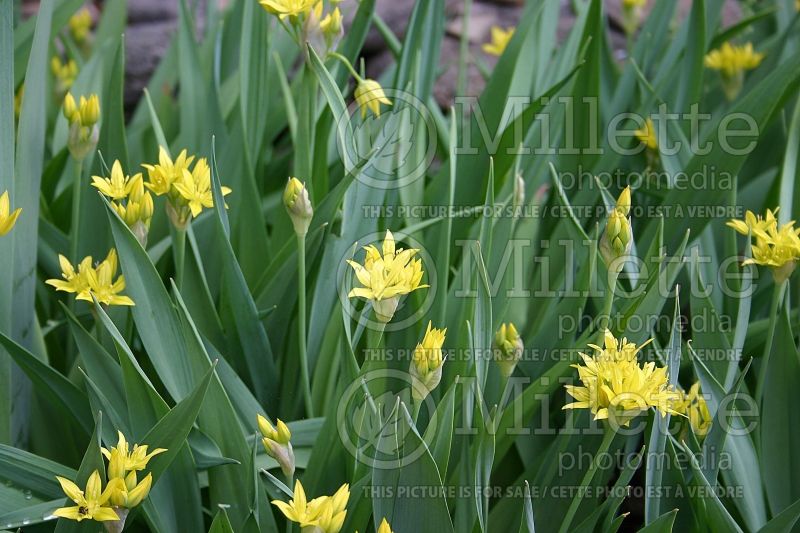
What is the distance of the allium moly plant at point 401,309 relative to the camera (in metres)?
0.85

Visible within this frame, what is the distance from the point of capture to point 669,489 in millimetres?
978

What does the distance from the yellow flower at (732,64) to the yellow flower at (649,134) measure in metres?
0.35

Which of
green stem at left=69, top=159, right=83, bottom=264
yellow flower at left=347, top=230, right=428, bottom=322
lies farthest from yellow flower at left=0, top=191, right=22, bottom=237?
yellow flower at left=347, top=230, right=428, bottom=322

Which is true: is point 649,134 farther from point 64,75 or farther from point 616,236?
point 64,75

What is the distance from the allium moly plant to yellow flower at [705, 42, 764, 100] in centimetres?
15

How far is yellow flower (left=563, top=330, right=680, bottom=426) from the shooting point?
0.78m

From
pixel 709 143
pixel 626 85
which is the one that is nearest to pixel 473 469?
pixel 709 143

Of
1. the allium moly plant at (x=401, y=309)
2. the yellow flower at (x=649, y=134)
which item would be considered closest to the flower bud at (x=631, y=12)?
the allium moly plant at (x=401, y=309)

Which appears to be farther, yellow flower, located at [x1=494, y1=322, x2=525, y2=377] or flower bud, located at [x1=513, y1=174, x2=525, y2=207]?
flower bud, located at [x1=513, y1=174, x2=525, y2=207]

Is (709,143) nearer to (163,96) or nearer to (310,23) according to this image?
(310,23)

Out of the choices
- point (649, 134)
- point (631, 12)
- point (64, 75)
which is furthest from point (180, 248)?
point (631, 12)

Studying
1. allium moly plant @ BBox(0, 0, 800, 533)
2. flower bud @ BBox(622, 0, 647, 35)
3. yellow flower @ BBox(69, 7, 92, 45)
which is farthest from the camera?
yellow flower @ BBox(69, 7, 92, 45)

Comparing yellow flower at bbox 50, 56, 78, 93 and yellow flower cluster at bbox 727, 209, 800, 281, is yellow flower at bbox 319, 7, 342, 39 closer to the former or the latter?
yellow flower cluster at bbox 727, 209, 800, 281

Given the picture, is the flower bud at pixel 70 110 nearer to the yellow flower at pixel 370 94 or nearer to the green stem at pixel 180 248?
the green stem at pixel 180 248
